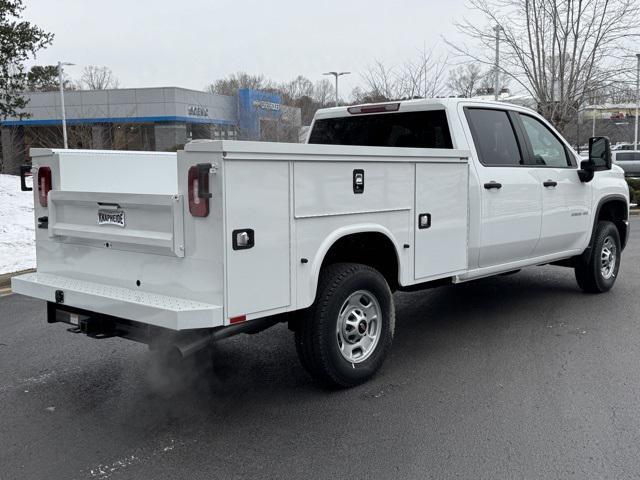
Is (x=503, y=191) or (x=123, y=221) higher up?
(x=503, y=191)

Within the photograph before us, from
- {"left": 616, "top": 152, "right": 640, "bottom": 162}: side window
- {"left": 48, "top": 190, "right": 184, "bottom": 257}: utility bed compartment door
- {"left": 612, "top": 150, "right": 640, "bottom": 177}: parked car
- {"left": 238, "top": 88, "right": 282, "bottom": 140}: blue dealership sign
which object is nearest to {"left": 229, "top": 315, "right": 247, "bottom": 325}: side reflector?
{"left": 48, "top": 190, "right": 184, "bottom": 257}: utility bed compartment door

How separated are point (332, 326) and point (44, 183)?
2388 mm

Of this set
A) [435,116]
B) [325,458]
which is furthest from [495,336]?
[325,458]

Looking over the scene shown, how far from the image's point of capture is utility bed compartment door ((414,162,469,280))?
5.21 metres

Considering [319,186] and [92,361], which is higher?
[319,186]

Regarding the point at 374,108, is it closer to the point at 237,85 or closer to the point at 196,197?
the point at 196,197

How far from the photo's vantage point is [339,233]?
14.7 feet

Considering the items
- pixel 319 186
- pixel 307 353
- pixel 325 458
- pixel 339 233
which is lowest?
pixel 325 458

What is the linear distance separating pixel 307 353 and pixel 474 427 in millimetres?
1202

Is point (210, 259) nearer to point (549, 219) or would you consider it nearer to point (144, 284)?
point (144, 284)

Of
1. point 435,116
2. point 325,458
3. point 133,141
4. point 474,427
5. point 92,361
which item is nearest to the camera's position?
point 325,458

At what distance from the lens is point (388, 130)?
6.42m

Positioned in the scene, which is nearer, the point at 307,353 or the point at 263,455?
the point at 263,455

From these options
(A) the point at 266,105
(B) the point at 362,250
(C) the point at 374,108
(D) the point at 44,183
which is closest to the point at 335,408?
(B) the point at 362,250
